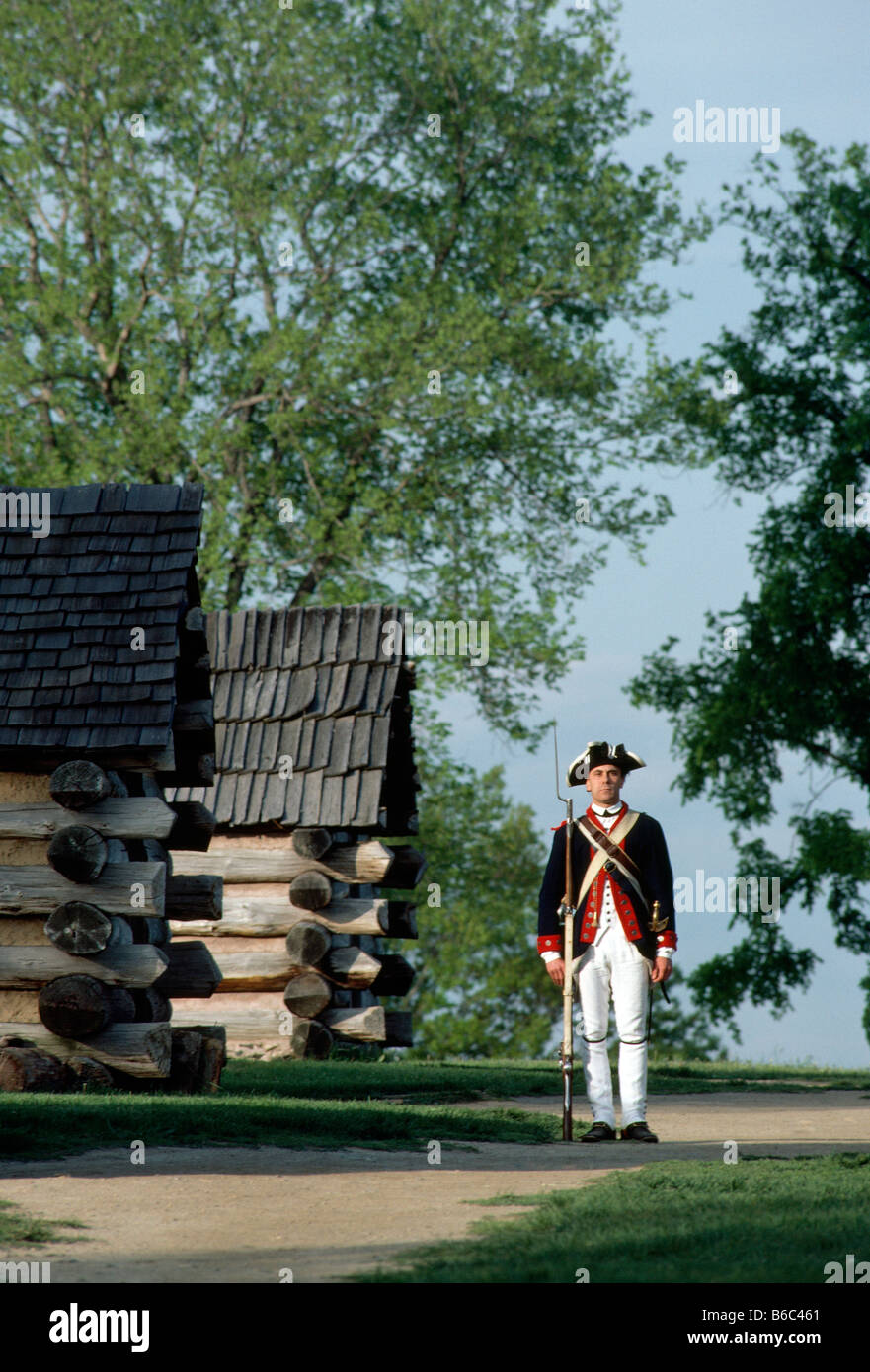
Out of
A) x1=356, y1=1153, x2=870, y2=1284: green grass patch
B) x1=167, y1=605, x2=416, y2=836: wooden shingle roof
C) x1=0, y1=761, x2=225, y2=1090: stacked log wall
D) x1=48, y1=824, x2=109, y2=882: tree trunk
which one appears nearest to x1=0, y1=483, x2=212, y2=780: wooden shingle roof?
x1=0, y1=761, x2=225, y2=1090: stacked log wall

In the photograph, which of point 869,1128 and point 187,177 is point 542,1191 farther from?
point 187,177

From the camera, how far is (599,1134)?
9641 mm

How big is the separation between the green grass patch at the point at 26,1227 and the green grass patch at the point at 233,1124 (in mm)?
1922

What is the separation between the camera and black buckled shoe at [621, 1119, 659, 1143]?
954 cm

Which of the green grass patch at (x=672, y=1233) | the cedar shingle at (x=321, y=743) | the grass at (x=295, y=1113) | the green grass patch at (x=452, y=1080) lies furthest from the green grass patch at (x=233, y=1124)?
the cedar shingle at (x=321, y=743)

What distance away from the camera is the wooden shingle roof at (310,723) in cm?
1579

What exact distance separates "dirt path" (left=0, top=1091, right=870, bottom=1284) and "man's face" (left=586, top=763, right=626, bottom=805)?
7.42 ft

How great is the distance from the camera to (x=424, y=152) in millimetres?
26891

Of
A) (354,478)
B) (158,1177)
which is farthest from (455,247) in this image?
(158,1177)

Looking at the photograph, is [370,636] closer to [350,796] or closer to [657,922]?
[350,796]

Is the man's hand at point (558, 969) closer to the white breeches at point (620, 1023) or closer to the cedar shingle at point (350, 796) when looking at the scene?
the white breeches at point (620, 1023)

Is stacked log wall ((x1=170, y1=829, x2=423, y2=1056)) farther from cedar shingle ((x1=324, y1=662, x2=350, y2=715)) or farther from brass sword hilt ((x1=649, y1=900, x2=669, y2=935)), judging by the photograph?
brass sword hilt ((x1=649, y1=900, x2=669, y2=935))

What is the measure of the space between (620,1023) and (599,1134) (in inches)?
28.8

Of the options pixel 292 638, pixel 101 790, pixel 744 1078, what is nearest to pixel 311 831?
pixel 292 638
